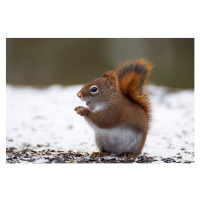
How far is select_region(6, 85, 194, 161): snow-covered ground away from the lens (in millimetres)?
2801

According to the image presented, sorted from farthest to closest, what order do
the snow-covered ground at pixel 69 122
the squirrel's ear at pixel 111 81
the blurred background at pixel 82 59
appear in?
the blurred background at pixel 82 59 < the snow-covered ground at pixel 69 122 < the squirrel's ear at pixel 111 81

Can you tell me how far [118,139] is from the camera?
2.24 m

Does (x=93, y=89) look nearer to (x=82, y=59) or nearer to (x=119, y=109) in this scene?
(x=119, y=109)

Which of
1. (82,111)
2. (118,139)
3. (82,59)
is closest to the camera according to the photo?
(82,111)

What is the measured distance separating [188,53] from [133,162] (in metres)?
1.49

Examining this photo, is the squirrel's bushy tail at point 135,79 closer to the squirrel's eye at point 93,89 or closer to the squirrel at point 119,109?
the squirrel at point 119,109

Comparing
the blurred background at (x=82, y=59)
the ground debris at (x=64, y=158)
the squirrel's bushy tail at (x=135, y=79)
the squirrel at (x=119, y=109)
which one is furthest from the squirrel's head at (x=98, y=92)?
the blurred background at (x=82, y=59)

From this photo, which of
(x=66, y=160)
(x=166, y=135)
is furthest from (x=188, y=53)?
(x=66, y=160)

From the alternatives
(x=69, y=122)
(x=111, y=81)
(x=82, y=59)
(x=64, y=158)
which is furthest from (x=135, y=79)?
(x=82, y=59)

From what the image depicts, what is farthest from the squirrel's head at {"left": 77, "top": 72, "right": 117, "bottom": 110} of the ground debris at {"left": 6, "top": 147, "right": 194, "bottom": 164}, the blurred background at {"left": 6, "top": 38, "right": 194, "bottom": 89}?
the blurred background at {"left": 6, "top": 38, "right": 194, "bottom": 89}

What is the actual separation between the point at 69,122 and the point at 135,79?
5.16 feet

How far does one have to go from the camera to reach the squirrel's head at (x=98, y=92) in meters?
2.20

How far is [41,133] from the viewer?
3.27m

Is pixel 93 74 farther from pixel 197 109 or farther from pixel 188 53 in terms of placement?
pixel 197 109
